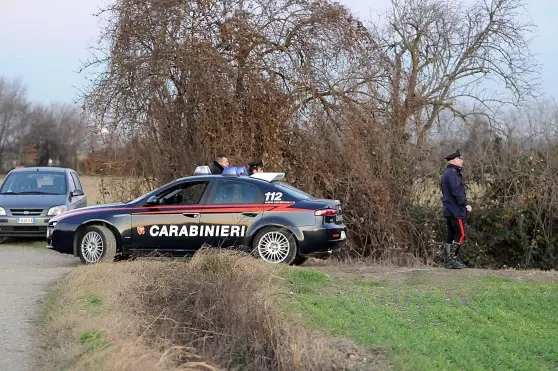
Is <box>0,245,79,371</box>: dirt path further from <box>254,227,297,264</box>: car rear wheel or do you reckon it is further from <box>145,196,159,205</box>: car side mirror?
<box>254,227,297,264</box>: car rear wheel

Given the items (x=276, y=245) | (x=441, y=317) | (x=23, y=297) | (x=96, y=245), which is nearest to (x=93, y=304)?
(x=23, y=297)

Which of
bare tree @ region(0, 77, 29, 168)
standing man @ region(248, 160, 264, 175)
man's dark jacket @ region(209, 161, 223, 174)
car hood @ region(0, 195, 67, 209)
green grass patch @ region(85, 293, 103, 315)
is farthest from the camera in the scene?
bare tree @ region(0, 77, 29, 168)

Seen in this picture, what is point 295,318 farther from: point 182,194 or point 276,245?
point 182,194

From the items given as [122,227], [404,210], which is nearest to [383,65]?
[404,210]

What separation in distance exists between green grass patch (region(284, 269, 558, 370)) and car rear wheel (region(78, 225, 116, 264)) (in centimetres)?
365

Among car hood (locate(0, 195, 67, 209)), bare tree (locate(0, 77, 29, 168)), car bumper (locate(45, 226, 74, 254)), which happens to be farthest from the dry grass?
bare tree (locate(0, 77, 29, 168))

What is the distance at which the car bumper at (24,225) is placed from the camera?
1661 centimetres

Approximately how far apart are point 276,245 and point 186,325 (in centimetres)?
515

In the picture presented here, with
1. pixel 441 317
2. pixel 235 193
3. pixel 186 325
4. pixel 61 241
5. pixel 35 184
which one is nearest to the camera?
pixel 186 325

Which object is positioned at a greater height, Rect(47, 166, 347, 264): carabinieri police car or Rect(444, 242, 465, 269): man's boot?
Rect(47, 166, 347, 264): carabinieri police car

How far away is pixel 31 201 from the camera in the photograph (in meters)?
17.0

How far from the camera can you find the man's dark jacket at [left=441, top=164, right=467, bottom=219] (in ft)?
39.3

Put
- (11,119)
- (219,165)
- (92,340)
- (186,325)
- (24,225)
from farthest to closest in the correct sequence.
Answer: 1. (11,119)
2. (24,225)
3. (219,165)
4. (186,325)
5. (92,340)

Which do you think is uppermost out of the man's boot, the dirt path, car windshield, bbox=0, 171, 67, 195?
car windshield, bbox=0, 171, 67, 195
